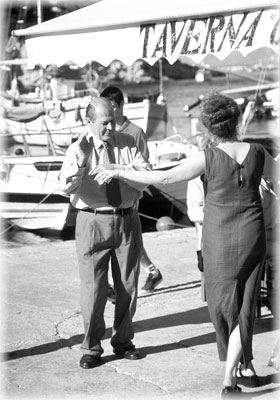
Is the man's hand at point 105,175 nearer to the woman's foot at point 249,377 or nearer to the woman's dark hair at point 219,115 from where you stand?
the woman's dark hair at point 219,115

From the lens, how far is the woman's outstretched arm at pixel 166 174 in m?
4.71

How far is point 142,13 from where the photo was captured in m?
6.19

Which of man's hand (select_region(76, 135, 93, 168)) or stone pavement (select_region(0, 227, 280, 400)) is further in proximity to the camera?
man's hand (select_region(76, 135, 93, 168))

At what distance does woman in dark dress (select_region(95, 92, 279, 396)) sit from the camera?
4732 mm

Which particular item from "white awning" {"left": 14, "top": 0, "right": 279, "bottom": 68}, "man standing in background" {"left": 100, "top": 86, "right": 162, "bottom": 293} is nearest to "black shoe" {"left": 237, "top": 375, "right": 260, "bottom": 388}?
"man standing in background" {"left": 100, "top": 86, "right": 162, "bottom": 293}

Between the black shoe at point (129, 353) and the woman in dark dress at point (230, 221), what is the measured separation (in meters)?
0.95

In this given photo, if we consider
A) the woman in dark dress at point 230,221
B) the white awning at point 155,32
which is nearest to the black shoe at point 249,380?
the woman in dark dress at point 230,221

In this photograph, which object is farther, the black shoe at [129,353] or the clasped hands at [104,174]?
the black shoe at [129,353]

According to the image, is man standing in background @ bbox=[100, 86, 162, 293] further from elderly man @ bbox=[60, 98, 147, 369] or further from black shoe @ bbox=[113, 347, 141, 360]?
black shoe @ bbox=[113, 347, 141, 360]

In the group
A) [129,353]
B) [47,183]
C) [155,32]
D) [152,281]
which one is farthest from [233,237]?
[47,183]

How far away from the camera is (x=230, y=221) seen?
4.76 m

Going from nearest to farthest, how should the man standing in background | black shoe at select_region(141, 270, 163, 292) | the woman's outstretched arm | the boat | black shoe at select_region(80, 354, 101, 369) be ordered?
1. the woman's outstretched arm
2. black shoe at select_region(80, 354, 101, 369)
3. the man standing in background
4. black shoe at select_region(141, 270, 163, 292)
5. the boat

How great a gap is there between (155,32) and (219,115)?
1570 millimetres

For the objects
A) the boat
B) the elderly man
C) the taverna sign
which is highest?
the taverna sign
